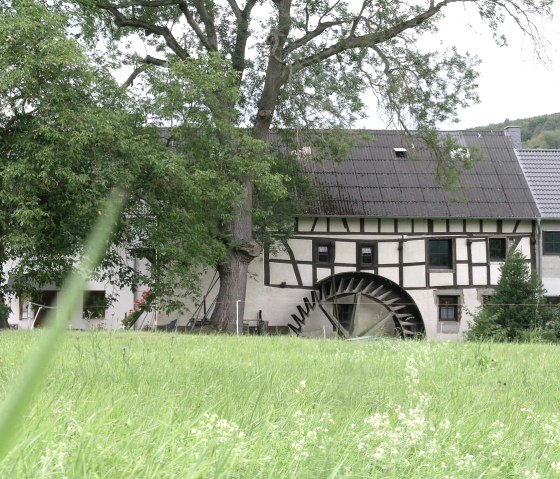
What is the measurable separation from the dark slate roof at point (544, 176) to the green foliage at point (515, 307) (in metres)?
3.99

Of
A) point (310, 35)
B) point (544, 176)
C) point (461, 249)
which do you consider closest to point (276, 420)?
point (310, 35)

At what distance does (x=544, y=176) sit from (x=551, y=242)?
2.86 m

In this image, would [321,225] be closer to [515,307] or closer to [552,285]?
[515,307]

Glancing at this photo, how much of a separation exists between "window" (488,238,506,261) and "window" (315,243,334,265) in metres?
5.71

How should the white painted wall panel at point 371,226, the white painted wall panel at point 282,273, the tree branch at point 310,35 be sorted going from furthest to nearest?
1. the white painted wall panel at point 371,226
2. the white painted wall panel at point 282,273
3. the tree branch at point 310,35

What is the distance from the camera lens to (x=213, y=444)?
82.7 inches

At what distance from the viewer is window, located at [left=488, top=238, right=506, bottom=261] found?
3033cm

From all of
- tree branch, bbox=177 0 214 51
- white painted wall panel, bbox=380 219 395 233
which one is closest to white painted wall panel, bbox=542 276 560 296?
white painted wall panel, bbox=380 219 395 233

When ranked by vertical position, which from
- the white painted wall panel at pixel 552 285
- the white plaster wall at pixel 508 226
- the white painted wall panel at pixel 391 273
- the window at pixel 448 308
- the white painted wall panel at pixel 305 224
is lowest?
the window at pixel 448 308

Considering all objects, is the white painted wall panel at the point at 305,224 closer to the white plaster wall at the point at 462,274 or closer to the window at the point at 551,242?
the white plaster wall at the point at 462,274

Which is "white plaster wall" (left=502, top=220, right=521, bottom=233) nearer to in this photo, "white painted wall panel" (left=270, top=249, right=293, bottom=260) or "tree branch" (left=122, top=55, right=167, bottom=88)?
"white painted wall panel" (left=270, top=249, right=293, bottom=260)

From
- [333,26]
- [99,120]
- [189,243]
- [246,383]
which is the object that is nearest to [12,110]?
[99,120]

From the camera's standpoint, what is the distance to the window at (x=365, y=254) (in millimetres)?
29672

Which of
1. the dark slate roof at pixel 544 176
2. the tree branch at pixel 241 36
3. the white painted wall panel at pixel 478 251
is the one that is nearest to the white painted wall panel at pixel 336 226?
the white painted wall panel at pixel 478 251
